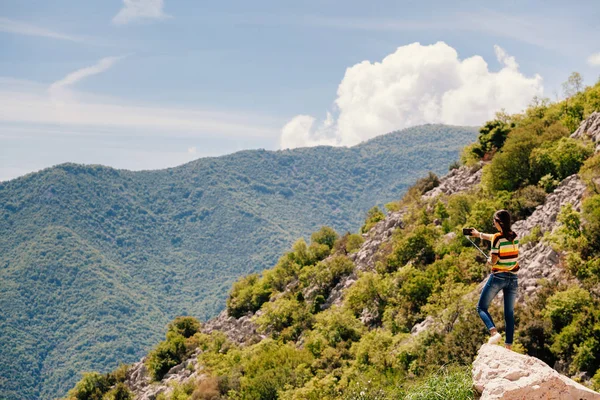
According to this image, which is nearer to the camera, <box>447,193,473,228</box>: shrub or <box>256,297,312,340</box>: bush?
<box>447,193,473,228</box>: shrub

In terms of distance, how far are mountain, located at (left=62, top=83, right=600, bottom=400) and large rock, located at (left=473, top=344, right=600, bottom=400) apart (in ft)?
0.10

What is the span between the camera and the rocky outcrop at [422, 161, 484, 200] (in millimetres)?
70750

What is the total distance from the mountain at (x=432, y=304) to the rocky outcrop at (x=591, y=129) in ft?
0.70

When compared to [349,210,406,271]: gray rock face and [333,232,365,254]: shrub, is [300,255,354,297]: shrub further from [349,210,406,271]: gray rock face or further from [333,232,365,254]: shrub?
[333,232,365,254]: shrub

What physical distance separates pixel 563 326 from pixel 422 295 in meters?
18.2

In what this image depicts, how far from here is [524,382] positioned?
10.8 meters

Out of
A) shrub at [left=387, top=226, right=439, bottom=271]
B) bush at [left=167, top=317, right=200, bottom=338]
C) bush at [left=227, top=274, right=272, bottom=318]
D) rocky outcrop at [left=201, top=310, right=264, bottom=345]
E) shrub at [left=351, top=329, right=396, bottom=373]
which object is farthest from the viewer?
bush at [left=167, top=317, right=200, bottom=338]

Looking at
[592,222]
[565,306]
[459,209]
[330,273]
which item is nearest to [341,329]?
[330,273]

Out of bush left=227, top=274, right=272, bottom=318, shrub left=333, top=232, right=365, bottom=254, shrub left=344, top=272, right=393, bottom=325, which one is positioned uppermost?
shrub left=333, top=232, right=365, bottom=254

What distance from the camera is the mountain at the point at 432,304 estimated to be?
112 feet

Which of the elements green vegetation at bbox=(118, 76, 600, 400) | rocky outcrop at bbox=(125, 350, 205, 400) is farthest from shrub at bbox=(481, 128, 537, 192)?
rocky outcrop at bbox=(125, 350, 205, 400)

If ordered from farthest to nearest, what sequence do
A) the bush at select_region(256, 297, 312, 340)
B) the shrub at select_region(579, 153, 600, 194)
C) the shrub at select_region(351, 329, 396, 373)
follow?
the bush at select_region(256, 297, 312, 340)
the shrub at select_region(351, 329, 396, 373)
the shrub at select_region(579, 153, 600, 194)

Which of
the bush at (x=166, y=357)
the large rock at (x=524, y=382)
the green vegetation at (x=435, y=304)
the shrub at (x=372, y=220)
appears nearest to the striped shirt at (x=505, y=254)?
the large rock at (x=524, y=382)

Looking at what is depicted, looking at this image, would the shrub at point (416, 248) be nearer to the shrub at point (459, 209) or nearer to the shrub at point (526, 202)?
the shrub at point (459, 209)
